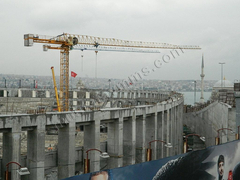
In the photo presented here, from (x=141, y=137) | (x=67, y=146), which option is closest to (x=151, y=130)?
(x=141, y=137)

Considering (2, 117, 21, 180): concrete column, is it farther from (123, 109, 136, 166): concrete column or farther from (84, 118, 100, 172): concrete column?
(123, 109, 136, 166): concrete column

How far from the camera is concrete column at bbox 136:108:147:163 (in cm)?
2966

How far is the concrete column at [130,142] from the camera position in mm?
27203

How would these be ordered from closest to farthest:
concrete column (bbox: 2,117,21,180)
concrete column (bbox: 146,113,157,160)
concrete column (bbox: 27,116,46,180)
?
concrete column (bbox: 2,117,21,180) → concrete column (bbox: 27,116,46,180) → concrete column (bbox: 146,113,157,160)

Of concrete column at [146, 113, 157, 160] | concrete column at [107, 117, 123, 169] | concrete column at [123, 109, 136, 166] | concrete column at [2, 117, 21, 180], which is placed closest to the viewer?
concrete column at [2, 117, 21, 180]

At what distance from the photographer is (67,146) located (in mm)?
21266

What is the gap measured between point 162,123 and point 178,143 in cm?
1462

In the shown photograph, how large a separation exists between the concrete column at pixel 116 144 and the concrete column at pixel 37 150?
7.52 m

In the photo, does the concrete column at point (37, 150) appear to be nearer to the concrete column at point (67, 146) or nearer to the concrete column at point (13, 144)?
the concrete column at point (13, 144)

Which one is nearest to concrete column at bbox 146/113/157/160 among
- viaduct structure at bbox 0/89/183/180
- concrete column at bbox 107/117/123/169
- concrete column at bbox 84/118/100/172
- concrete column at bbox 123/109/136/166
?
viaduct structure at bbox 0/89/183/180

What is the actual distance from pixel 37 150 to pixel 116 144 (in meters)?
8.09

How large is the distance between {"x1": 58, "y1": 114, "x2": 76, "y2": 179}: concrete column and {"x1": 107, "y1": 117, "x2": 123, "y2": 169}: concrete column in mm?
4729

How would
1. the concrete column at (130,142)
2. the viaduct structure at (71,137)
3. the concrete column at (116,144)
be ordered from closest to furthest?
1. the viaduct structure at (71,137)
2. the concrete column at (116,144)
3. the concrete column at (130,142)

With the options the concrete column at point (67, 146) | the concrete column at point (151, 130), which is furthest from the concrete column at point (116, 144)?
the concrete column at point (151, 130)
